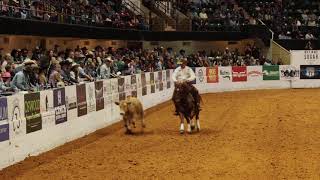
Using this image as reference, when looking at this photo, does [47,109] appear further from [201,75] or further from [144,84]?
[201,75]

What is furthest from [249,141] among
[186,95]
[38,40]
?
[38,40]

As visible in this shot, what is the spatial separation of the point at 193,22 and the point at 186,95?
26.1m

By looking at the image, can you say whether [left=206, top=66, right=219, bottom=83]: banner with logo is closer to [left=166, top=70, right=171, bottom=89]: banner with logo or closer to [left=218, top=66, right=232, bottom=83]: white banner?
[left=218, top=66, right=232, bottom=83]: white banner

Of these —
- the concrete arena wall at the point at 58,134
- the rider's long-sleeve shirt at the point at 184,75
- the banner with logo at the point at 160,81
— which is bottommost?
the concrete arena wall at the point at 58,134

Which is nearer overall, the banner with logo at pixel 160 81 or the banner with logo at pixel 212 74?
the banner with logo at pixel 160 81

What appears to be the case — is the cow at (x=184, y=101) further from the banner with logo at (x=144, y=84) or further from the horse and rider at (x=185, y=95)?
A: the banner with logo at (x=144, y=84)

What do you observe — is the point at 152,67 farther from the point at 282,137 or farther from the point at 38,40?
the point at 282,137

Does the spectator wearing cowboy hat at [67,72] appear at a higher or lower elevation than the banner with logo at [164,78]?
higher

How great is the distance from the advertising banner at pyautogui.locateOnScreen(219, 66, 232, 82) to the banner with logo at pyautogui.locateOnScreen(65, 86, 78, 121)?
64.4ft

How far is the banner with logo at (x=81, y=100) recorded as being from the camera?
15781 millimetres

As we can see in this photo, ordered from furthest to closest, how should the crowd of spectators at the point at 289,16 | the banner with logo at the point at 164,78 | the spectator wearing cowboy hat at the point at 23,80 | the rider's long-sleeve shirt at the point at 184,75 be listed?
the crowd of spectators at the point at 289,16, the banner with logo at the point at 164,78, the rider's long-sleeve shirt at the point at 184,75, the spectator wearing cowboy hat at the point at 23,80

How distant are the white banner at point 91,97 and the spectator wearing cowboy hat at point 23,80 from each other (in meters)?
3.20

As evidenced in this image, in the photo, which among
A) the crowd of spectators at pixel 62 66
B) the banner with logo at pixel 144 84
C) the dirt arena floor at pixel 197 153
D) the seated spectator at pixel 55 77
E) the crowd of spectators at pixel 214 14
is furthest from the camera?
the crowd of spectators at pixel 214 14

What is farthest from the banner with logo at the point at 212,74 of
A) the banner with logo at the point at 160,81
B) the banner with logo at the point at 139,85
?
the banner with logo at the point at 139,85
